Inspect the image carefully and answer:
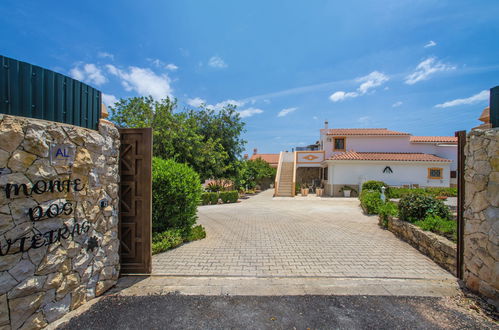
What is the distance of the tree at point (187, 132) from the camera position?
1239 centimetres

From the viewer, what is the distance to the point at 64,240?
3088 millimetres

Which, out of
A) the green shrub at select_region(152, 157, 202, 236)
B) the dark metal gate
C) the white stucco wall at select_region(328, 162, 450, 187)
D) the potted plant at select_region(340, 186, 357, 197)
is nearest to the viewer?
the dark metal gate

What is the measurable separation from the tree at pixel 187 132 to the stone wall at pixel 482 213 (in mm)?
10119

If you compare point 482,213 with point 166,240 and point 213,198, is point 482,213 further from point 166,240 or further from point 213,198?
point 213,198

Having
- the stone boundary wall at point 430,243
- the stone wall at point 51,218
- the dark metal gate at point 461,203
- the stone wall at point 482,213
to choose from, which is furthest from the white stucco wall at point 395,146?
Answer: the stone wall at point 51,218

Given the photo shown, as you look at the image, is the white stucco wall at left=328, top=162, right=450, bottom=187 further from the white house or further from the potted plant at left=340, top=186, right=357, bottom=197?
the potted plant at left=340, top=186, right=357, bottom=197

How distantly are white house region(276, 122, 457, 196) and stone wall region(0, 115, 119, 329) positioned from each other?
1689 centimetres

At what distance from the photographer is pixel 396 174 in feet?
60.8

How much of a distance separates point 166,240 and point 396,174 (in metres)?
19.6

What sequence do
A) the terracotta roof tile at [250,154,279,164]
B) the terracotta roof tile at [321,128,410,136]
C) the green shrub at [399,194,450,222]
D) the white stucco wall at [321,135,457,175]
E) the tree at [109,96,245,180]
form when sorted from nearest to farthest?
the green shrub at [399,194,450,222], the tree at [109,96,245,180], the white stucco wall at [321,135,457,175], the terracotta roof tile at [321,128,410,136], the terracotta roof tile at [250,154,279,164]

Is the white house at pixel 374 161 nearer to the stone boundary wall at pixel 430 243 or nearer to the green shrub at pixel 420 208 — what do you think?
the green shrub at pixel 420 208

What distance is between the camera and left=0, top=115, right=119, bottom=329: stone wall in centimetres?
255

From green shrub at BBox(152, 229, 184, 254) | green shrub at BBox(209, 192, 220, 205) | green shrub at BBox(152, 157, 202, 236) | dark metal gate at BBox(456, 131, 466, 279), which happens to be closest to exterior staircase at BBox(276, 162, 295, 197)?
green shrub at BBox(209, 192, 220, 205)

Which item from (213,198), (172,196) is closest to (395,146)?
(213,198)
